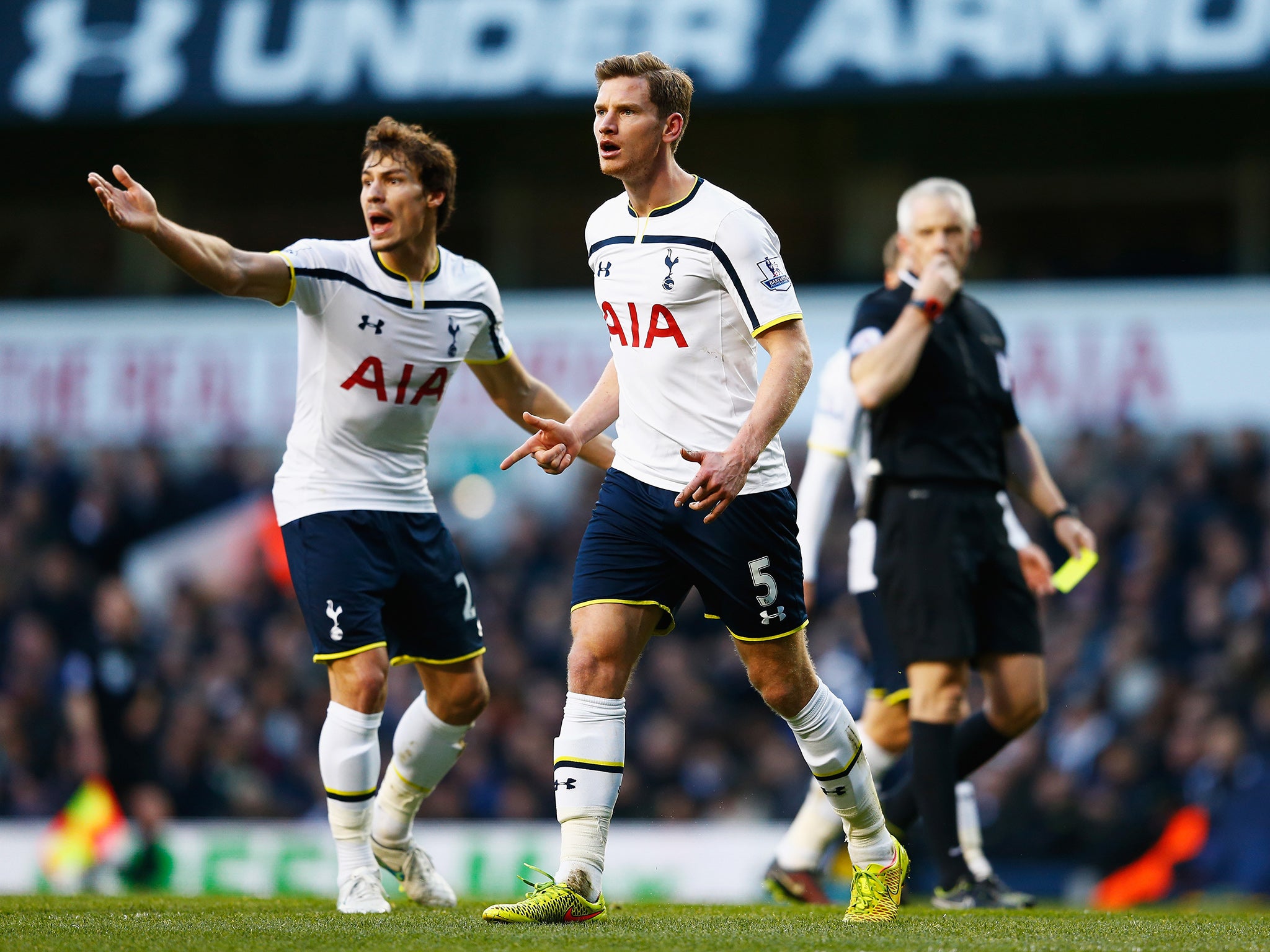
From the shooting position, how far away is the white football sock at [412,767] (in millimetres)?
5527

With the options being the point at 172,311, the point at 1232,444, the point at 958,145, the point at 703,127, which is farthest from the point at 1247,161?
the point at 172,311

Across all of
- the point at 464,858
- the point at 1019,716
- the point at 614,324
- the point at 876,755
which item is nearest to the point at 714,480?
the point at 614,324

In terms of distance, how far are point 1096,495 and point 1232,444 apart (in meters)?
1.10

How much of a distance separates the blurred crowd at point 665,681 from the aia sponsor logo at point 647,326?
668cm

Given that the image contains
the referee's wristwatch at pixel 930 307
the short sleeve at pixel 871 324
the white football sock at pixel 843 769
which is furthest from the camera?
the short sleeve at pixel 871 324

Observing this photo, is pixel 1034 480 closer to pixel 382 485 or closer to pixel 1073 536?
pixel 1073 536

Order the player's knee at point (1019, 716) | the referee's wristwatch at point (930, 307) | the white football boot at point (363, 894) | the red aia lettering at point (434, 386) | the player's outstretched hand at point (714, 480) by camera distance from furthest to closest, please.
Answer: the player's knee at point (1019, 716)
the referee's wristwatch at point (930, 307)
the red aia lettering at point (434, 386)
the white football boot at point (363, 894)
the player's outstretched hand at point (714, 480)

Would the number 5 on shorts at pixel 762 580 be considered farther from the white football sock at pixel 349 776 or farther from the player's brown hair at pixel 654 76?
the white football sock at pixel 349 776

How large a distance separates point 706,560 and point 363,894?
5.45ft

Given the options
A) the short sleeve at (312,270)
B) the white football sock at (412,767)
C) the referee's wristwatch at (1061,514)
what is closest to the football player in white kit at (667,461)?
the short sleeve at (312,270)

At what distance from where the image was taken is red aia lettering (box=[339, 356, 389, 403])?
5.29 m

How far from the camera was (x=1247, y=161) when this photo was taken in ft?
47.9

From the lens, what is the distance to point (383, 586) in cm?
519

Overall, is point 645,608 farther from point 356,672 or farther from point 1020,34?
point 1020,34
